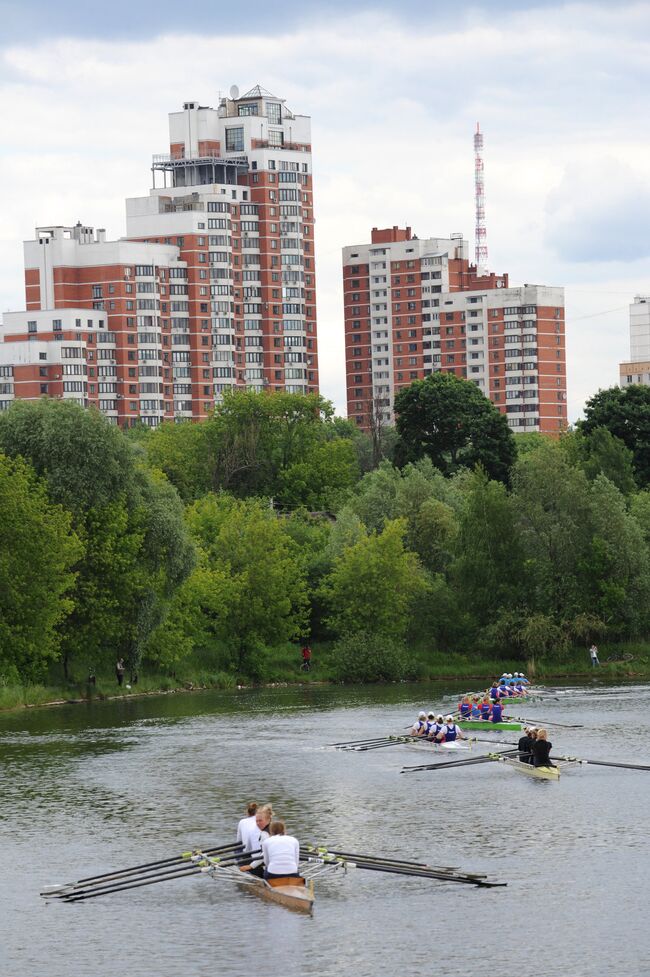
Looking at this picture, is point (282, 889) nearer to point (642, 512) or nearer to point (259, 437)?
point (642, 512)

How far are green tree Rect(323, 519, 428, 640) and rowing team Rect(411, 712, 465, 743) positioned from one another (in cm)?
3735

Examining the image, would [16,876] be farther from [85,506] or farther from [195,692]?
[195,692]

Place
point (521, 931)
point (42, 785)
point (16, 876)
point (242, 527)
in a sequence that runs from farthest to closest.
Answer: point (242, 527)
point (42, 785)
point (16, 876)
point (521, 931)

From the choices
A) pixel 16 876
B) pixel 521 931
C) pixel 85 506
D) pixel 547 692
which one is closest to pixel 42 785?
pixel 16 876

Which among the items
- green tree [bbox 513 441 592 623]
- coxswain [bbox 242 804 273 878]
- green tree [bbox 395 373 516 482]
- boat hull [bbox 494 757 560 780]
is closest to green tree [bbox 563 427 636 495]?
green tree [bbox 513 441 592 623]

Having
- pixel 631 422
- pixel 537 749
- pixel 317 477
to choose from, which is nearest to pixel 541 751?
pixel 537 749

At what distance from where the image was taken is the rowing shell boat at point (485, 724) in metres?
73.5

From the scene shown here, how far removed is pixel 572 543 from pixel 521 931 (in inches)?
2790

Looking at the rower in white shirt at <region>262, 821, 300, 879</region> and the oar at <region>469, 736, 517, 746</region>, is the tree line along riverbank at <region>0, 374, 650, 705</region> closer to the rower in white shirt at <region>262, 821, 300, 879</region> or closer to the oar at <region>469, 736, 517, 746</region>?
the oar at <region>469, 736, 517, 746</region>

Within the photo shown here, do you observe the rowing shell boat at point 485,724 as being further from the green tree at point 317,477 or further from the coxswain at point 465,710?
the green tree at point 317,477

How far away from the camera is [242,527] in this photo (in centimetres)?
11238

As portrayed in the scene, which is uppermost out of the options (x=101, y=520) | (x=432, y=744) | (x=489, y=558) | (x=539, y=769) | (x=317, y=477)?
(x=317, y=477)

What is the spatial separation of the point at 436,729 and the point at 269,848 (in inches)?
1123

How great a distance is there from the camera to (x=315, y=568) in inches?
4439
